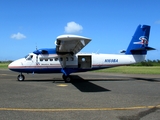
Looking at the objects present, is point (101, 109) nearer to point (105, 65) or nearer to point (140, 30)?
point (105, 65)

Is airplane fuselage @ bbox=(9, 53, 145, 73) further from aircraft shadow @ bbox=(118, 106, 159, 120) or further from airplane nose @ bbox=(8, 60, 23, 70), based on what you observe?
aircraft shadow @ bbox=(118, 106, 159, 120)

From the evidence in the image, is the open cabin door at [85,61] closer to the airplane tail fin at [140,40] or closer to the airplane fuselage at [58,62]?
the airplane fuselage at [58,62]

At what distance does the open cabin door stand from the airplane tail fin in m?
4.17

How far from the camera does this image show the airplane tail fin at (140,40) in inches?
834

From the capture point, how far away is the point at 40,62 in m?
19.2

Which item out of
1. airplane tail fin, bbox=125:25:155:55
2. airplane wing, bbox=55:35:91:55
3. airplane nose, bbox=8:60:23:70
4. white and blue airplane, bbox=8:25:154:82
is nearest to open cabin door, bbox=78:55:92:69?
white and blue airplane, bbox=8:25:154:82

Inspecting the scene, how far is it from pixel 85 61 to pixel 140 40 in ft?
20.3

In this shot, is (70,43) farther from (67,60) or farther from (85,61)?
(85,61)

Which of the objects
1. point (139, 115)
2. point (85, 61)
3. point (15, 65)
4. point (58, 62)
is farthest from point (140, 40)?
point (139, 115)

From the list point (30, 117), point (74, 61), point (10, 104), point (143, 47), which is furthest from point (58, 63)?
point (30, 117)

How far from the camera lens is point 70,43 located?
15508 mm

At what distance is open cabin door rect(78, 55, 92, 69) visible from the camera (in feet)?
66.0

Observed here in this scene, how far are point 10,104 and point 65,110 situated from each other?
2524 millimetres

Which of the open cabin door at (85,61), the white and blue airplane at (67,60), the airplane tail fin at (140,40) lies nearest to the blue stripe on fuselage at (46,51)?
the white and blue airplane at (67,60)
